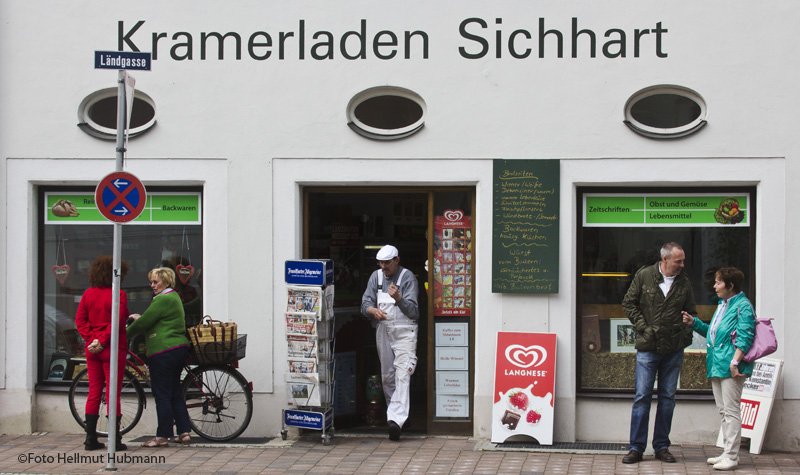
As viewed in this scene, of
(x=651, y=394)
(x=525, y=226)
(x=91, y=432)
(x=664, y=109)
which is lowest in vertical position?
(x=91, y=432)

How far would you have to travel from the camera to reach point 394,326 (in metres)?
8.83

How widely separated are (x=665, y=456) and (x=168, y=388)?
454cm

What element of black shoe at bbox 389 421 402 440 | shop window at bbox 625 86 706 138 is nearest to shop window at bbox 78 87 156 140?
black shoe at bbox 389 421 402 440

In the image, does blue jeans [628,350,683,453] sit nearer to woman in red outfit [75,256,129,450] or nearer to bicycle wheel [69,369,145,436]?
woman in red outfit [75,256,129,450]

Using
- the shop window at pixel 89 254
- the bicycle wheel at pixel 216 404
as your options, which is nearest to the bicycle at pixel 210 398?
the bicycle wheel at pixel 216 404

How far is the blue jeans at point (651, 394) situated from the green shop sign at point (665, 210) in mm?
1638

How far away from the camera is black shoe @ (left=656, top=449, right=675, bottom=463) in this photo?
7.73 metres

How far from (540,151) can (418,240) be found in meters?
1.80

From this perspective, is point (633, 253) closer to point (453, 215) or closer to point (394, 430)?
point (453, 215)

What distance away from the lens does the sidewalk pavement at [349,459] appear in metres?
7.52

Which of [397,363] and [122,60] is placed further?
[397,363]

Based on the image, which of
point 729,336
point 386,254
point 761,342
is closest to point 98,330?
point 386,254

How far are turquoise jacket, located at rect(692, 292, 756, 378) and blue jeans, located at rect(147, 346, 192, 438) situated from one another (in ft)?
15.6

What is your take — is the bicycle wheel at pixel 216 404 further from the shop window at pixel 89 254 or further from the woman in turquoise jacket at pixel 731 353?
the woman in turquoise jacket at pixel 731 353
